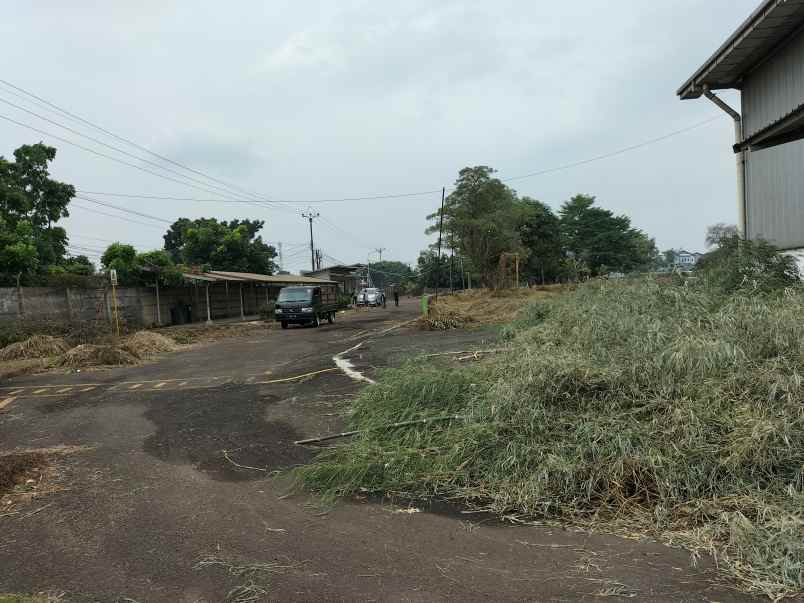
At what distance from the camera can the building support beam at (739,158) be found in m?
9.48

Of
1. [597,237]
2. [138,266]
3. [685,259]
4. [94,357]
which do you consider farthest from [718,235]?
[597,237]

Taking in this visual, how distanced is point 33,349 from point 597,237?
58.6 m

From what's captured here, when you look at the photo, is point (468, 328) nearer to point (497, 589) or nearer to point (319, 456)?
point (319, 456)

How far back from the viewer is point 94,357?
43.5 feet

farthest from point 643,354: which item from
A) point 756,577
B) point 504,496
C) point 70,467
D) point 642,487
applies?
point 70,467

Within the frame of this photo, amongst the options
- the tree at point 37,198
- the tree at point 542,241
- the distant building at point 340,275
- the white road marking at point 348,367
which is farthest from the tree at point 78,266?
the tree at point 542,241

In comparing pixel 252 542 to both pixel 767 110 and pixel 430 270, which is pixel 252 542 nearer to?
pixel 767 110

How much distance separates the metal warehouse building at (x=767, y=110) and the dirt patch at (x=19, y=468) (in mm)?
10197

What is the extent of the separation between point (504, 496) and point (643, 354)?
2.10m

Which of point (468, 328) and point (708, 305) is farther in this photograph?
point (468, 328)

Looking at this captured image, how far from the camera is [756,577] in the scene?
9.30 feet

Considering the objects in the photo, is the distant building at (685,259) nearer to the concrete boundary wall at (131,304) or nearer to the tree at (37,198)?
the concrete boundary wall at (131,304)

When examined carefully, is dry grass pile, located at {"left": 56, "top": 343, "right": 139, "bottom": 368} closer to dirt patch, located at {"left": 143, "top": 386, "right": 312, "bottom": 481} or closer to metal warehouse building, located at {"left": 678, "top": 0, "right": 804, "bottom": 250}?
dirt patch, located at {"left": 143, "top": 386, "right": 312, "bottom": 481}

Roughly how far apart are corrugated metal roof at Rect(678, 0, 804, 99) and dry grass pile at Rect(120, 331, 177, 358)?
1450 cm
